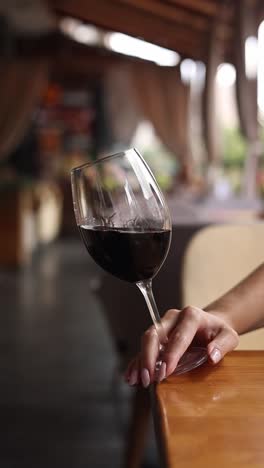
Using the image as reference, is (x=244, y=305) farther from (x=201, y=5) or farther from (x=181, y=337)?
(x=201, y=5)

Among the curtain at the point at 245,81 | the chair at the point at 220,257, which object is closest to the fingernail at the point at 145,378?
the chair at the point at 220,257

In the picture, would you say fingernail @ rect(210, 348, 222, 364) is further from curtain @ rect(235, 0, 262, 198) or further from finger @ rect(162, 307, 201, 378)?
curtain @ rect(235, 0, 262, 198)

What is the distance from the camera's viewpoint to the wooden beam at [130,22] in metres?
7.12

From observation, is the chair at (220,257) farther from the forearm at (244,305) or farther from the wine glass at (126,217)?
the wine glass at (126,217)

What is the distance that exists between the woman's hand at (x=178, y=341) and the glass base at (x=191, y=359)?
1cm

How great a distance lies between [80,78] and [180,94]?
205 cm

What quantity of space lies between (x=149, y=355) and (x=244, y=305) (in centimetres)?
23

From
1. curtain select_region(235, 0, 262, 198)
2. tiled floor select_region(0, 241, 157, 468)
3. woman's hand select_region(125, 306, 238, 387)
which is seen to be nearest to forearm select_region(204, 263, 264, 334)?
woman's hand select_region(125, 306, 238, 387)

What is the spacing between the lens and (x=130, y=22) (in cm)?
760

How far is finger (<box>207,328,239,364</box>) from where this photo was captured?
766mm

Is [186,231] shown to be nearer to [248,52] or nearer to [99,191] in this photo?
[99,191]

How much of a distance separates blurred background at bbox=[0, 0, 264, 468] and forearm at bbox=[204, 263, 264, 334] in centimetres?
41

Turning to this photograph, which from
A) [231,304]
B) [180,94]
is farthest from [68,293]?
[180,94]

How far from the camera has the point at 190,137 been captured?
480 inches
